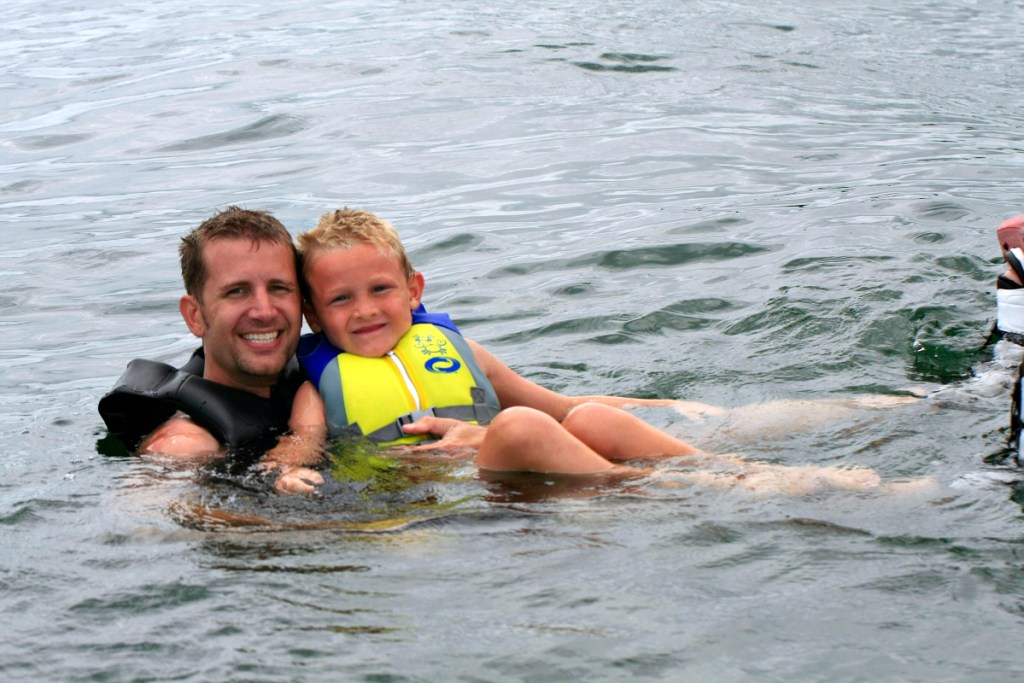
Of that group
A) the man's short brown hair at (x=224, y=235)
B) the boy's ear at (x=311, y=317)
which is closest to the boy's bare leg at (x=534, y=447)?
the boy's ear at (x=311, y=317)

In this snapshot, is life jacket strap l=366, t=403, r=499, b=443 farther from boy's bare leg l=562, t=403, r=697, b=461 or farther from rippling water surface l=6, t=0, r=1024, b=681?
boy's bare leg l=562, t=403, r=697, b=461

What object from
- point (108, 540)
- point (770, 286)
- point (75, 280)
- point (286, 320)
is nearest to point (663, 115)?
point (770, 286)

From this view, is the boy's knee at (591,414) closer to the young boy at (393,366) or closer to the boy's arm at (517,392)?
the young boy at (393,366)

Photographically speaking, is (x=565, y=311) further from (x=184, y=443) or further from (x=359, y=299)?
(x=184, y=443)

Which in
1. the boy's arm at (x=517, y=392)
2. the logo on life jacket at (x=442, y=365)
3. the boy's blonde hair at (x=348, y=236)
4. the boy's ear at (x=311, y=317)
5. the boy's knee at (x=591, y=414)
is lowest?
the boy's arm at (x=517, y=392)

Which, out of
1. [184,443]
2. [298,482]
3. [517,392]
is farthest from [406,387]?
[184,443]

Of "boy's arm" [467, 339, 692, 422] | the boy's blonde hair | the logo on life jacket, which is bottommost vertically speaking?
"boy's arm" [467, 339, 692, 422]

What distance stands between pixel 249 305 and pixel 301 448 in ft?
2.13

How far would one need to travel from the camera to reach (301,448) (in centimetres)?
513

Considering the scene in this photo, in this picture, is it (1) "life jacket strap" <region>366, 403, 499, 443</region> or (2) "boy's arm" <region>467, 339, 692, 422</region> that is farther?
(2) "boy's arm" <region>467, 339, 692, 422</region>

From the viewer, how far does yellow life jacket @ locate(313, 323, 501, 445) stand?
5.33m

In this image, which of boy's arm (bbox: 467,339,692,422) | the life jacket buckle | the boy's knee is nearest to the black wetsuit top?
the life jacket buckle

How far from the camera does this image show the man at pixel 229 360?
5219 millimetres

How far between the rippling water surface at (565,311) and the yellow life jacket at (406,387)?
557 millimetres
